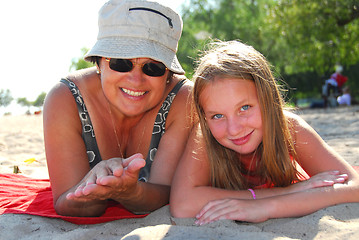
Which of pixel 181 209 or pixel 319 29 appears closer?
pixel 181 209

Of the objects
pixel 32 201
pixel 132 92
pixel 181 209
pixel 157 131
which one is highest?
pixel 132 92

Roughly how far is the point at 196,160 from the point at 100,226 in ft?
2.51

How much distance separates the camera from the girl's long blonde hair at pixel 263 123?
244 cm

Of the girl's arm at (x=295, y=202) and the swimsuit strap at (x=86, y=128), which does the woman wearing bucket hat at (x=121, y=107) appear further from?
the girl's arm at (x=295, y=202)

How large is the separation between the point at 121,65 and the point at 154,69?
0.23 m

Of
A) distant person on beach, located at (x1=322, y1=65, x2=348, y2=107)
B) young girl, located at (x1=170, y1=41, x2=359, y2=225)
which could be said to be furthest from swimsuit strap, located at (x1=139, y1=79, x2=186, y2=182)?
distant person on beach, located at (x1=322, y1=65, x2=348, y2=107)

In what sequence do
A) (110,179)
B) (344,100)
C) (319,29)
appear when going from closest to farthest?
(110,179)
(319,29)
(344,100)

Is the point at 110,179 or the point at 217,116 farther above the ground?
the point at 217,116

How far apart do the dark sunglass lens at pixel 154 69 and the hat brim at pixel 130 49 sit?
6 centimetres

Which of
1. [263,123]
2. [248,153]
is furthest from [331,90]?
[263,123]

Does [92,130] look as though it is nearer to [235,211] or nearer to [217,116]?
[217,116]

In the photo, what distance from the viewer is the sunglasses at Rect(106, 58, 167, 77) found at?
2.49 metres

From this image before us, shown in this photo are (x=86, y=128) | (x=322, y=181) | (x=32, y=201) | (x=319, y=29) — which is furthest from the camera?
(x=319, y=29)

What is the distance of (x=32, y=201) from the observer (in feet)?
9.55
